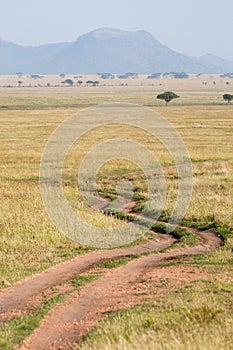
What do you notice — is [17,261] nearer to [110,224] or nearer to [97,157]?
[110,224]

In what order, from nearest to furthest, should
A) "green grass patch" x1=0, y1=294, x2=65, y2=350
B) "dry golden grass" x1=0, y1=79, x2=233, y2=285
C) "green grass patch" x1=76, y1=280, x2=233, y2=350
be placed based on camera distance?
"green grass patch" x1=76, y1=280, x2=233, y2=350, "green grass patch" x1=0, y1=294, x2=65, y2=350, "dry golden grass" x1=0, y1=79, x2=233, y2=285

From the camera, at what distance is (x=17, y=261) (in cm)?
2119

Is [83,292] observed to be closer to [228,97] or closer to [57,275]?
[57,275]

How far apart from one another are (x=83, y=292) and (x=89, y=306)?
1314 millimetres

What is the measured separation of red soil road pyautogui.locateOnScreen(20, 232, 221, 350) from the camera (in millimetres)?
13562

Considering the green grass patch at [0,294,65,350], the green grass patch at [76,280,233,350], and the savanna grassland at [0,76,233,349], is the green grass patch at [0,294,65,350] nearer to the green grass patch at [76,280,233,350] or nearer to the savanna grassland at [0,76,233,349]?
the savanna grassland at [0,76,233,349]

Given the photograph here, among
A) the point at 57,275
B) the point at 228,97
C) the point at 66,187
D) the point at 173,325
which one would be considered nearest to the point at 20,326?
the point at 173,325

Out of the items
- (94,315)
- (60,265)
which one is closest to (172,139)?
(60,265)

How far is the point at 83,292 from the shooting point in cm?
1723

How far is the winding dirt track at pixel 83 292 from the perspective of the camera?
45.7 ft

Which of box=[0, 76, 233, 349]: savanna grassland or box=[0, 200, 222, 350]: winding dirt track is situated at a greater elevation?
box=[0, 76, 233, 349]: savanna grassland

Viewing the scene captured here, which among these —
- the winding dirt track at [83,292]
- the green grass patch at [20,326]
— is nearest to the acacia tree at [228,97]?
the winding dirt track at [83,292]

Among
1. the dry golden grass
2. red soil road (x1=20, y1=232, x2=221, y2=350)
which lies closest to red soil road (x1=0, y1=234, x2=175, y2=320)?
the dry golden grass

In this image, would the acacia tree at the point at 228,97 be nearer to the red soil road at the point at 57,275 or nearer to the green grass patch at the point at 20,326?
the red soil road at the point at 57,275
